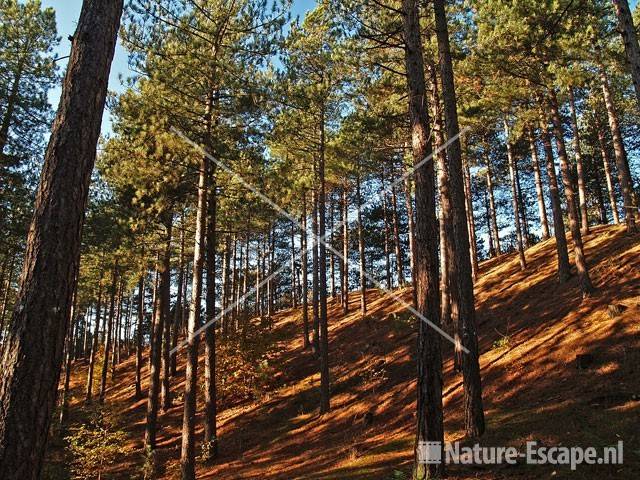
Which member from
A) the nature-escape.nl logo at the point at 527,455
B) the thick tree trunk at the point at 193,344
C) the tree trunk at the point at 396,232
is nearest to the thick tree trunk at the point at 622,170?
the tree trunk at the point at 396,232

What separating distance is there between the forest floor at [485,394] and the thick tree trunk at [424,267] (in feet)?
3.10

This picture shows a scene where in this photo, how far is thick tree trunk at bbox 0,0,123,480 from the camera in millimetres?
3334

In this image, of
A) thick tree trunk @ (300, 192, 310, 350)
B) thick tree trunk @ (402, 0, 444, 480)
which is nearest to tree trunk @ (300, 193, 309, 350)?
thick tree trunk @ (300, 192, 310, 350)

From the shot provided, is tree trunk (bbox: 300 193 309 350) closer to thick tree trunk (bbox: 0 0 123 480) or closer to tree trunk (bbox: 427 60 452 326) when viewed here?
tree trunk (bbox: 427 60 452 326)

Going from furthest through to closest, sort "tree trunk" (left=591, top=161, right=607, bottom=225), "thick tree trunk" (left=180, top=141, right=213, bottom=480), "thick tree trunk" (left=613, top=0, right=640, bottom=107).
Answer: "tree trunk" (left=591, top=161, right=607, bottom=225)
"thick tree trunk" (left=180, top=141, right=213, bottom=480)
"thick tree trunk" (left=613, top=0, right=640, bottom=107)

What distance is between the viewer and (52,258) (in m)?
3.73

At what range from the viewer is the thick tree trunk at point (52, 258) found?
131 inches

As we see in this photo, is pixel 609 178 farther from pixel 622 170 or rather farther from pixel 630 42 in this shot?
pixel 630 42

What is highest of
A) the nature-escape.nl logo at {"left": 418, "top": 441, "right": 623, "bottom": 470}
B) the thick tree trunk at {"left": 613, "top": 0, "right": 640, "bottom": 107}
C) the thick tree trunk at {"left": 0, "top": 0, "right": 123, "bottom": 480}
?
the thick tree trunk at {"left": 613, "top": 0, "right": 640, "bottom": 107}

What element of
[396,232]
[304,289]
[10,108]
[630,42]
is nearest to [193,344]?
[630,42]

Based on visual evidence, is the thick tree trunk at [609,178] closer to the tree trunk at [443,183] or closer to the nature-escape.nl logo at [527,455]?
the tree trunk at [443,183]

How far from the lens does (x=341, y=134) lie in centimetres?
1623

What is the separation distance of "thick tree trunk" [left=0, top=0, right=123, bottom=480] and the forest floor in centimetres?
511

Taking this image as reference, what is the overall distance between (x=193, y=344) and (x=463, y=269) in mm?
6899
